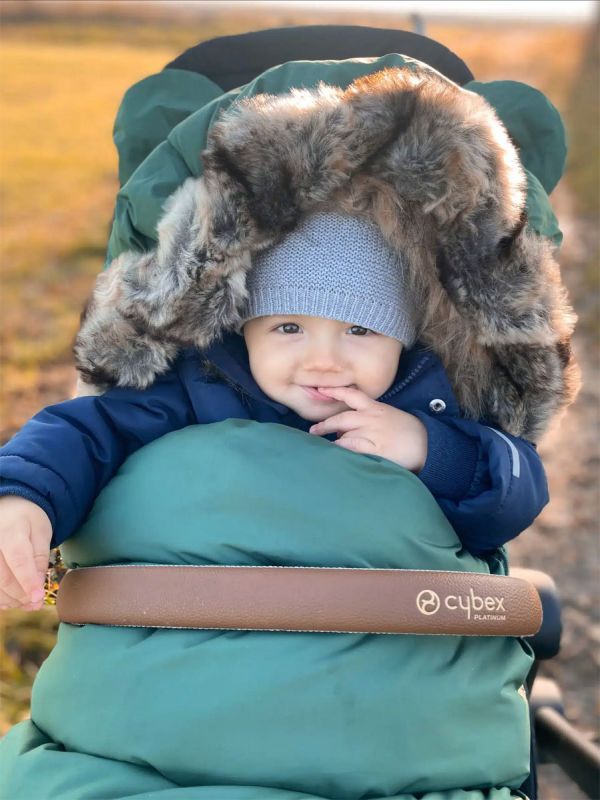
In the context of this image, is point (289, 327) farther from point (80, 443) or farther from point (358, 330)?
point (80, 443)

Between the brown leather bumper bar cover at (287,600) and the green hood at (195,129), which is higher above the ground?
the green hood at (195,129)

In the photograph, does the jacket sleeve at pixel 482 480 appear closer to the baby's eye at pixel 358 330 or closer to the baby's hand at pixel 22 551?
the baby's eye at pixel 358 330

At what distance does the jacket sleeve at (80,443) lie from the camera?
4.16ft

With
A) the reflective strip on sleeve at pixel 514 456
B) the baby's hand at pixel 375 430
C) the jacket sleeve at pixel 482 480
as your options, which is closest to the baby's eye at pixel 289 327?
the baby's hand at pixel 375 430

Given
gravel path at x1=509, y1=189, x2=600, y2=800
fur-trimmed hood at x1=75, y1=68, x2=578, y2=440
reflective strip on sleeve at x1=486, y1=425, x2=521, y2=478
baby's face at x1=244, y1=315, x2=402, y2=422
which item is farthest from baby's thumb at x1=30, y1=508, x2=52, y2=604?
gravel path at x1=509, y1=189, x2=600, y2=800

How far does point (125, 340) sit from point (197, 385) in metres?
0.13

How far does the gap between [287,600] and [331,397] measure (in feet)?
1.21

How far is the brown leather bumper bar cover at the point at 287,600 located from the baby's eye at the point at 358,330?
1.30 ft

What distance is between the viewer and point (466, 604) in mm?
1245

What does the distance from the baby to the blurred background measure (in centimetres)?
21

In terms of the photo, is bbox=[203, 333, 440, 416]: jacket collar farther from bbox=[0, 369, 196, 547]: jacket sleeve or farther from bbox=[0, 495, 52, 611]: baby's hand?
bbox=[0, 495, 52, 611]: baby's hand

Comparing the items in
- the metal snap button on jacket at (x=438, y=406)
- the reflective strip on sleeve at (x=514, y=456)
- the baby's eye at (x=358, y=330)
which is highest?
the baby's eye at (x=358, y=330)

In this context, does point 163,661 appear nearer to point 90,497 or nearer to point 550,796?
point 90,497

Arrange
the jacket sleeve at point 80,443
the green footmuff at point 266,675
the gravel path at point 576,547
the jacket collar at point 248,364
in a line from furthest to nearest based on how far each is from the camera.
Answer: the gravel path at point 576,547 → the jacket collar at point 248,364 → the jacket sleeve at point 80,443 → the green footmuff at point 266,675
